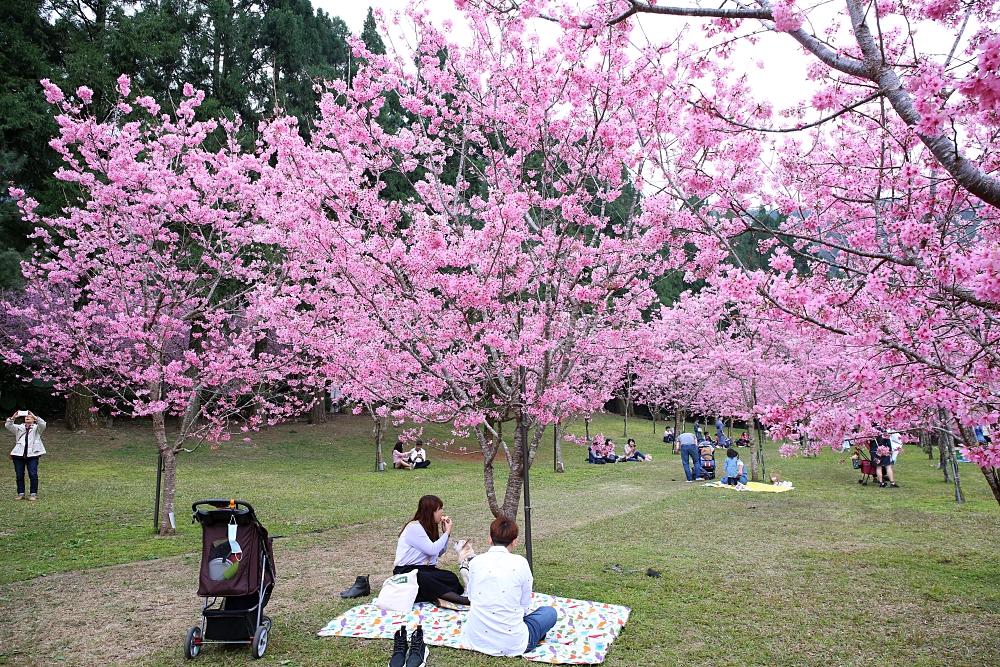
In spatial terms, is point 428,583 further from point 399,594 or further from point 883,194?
point 883,194

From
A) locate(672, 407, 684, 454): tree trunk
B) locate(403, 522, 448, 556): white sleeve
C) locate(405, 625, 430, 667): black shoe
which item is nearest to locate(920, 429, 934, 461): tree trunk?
locate(672, 407, 684, 454): tree trunk

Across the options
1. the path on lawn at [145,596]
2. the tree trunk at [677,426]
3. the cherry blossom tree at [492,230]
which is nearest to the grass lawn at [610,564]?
the path on lawn at [145,596]

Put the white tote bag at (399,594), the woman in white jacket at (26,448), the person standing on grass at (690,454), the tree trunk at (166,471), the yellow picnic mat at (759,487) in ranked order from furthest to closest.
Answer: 1. the person standing on grass at (690,454)
2. the yellow picnic mat at (759,487)
3. the woman in white jacket at (26,448)
4. the tree trunk at (166,471)
5. the white tote bag at (399,594)

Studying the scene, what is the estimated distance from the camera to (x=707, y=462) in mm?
15453

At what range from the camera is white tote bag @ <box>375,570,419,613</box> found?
5234mm

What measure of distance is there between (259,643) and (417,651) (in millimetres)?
1121

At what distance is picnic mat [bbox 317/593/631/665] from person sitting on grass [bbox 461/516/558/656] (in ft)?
0.46

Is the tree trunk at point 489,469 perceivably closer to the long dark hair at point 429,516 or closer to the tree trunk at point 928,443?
the long dark hair at point 429,516

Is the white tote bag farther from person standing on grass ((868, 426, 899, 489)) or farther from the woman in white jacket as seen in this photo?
person standing on grass ((868, 426, 899, 489))

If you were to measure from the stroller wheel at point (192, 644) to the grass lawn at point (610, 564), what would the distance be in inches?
3.0

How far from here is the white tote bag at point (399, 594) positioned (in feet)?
17.2

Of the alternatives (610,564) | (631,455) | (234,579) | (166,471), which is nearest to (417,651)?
(234,579)

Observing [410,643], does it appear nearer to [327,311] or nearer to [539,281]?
[539,281]

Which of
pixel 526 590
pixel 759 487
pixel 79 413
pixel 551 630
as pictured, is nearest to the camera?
pixel 526 590
